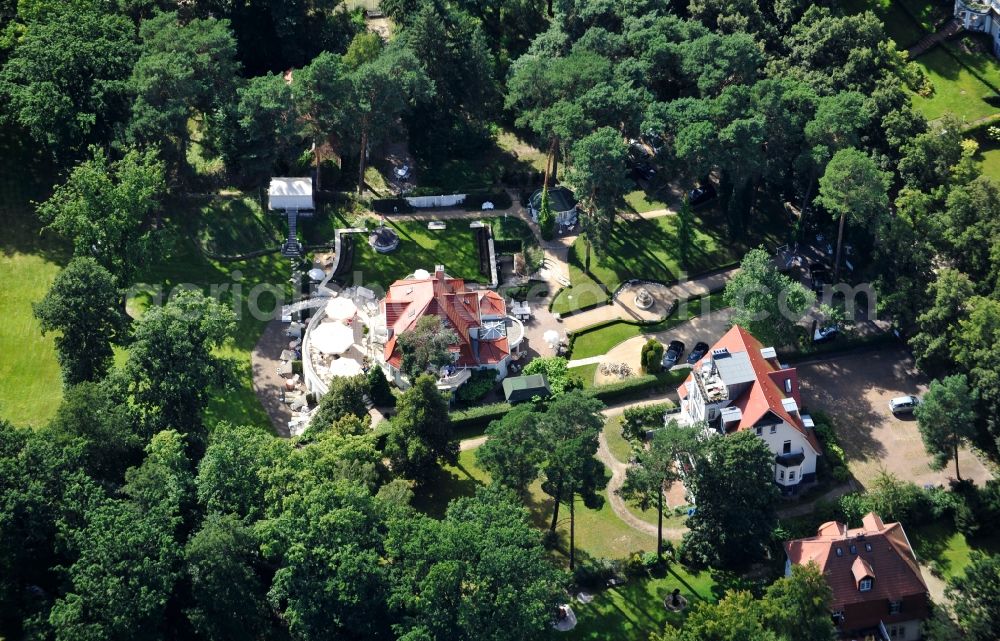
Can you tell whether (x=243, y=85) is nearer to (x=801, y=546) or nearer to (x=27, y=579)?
(x=27, y=579)

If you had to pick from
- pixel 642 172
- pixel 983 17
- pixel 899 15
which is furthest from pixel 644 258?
pixel 983 17

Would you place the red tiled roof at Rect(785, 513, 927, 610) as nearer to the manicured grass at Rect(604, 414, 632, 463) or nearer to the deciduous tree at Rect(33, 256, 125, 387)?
the manicured grass at Rect(604, 414, 632, 463)

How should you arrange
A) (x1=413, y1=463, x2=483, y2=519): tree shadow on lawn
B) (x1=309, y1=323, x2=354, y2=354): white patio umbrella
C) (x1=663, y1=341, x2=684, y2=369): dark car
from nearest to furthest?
(x1=413, y1=463, x2=483, y2=519): tree shadow on lawn < (x1=309, y1=323, x2=354, y2=354): white patio umbrella < (x1=663, y1=341, x2=684, y2=369): dark car

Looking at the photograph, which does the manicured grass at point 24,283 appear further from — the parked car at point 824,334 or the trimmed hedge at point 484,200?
the parked car at point 824,334

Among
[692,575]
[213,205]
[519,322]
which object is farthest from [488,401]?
[213,205]

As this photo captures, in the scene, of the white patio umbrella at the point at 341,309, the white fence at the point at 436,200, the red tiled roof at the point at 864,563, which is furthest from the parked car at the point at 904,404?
the white patio umbrella at the point at 341,309

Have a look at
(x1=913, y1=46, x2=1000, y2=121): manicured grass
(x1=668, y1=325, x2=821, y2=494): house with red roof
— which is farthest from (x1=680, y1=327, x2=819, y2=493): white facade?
(x1=913, y1=46, x2=1000, y2=121): manicured grass
